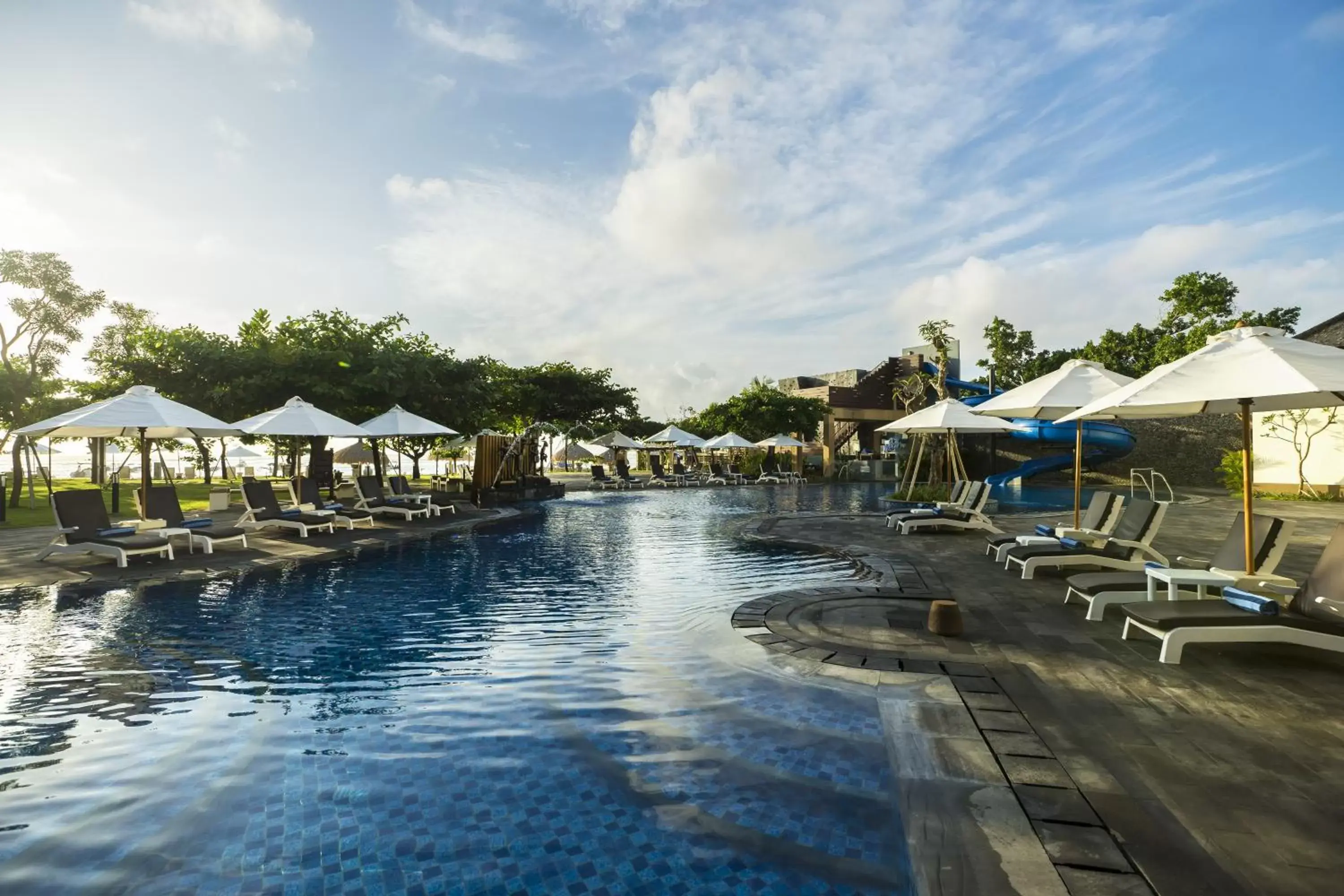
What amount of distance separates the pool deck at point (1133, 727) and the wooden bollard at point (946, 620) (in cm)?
11

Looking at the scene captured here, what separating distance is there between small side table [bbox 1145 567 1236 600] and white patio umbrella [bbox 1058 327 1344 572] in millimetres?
343

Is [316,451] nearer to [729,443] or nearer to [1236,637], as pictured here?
[729,443]

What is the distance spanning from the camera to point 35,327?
2506 cm

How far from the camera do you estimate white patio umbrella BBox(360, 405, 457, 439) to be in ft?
45.8

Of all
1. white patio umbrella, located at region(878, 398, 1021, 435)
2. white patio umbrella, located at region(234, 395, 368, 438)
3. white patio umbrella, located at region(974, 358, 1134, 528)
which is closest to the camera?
white patio umbrella, located at region(974, 358, 1134, 528)

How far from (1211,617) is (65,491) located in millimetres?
15660

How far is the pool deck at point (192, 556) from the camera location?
746 centimetres

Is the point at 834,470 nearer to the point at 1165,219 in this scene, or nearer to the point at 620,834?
the point at 1165,219

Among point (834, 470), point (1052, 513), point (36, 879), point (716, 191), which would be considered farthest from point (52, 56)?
point (834, 470)

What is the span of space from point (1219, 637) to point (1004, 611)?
5.44 feet

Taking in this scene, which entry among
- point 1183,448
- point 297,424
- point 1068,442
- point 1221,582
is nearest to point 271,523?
point 297,424

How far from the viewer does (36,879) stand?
2287mm

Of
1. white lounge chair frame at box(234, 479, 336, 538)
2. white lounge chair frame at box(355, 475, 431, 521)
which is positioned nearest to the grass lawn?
white lounge chair frame at box(234, 479, 336, 538)

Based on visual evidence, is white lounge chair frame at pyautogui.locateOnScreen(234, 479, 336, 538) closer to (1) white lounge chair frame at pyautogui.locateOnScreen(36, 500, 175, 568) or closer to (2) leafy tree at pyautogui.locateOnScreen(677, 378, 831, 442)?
(1) white lounge chair frame at pyautogui.locateOnScreen(36, 500, 175, 568)
